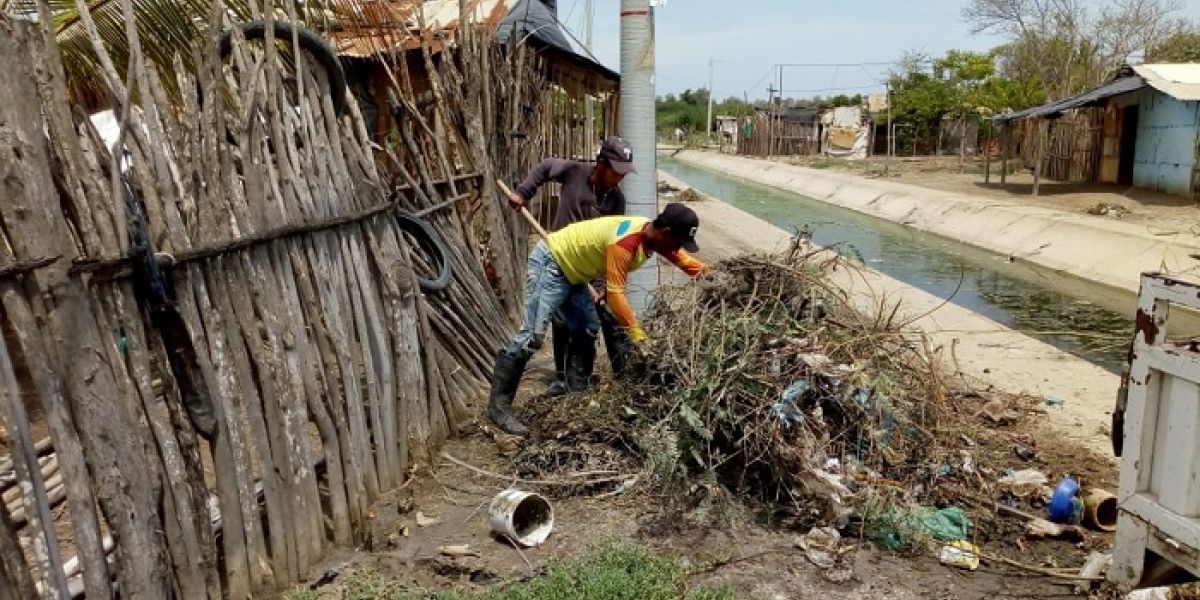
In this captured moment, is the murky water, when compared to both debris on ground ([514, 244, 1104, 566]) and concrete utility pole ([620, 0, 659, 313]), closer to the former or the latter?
debris on ground ([514, 244, 1104, 566])

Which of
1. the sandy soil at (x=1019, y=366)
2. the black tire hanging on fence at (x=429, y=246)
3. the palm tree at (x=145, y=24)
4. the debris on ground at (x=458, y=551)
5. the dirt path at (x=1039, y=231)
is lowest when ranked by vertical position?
the dirt path at (x=1039, y=231)

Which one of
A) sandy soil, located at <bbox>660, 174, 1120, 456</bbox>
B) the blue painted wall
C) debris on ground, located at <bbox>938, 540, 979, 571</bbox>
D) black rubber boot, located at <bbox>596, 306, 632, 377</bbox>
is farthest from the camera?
the blue painted wall

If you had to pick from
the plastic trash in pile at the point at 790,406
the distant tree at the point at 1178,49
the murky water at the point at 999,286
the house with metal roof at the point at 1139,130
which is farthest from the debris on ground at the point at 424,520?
the distant tree at the point at 1178,49

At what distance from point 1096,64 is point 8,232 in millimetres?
37065

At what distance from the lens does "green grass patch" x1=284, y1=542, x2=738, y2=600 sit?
11.0ft

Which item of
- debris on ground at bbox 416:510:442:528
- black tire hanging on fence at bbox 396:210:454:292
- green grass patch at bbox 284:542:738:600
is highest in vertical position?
black tire hanging on fence at bbox 396:210:454:292

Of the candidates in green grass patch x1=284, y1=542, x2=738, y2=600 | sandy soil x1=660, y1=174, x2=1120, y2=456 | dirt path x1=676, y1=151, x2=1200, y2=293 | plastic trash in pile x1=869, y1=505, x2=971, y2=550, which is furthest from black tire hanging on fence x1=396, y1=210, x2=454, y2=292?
dirt path x1=676, y1=151, x2=1200, y2=293

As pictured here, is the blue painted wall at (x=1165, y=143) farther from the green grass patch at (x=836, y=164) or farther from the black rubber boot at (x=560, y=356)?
the black rubber boot at (x=560, y=356)

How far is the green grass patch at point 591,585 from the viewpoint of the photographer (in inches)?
132

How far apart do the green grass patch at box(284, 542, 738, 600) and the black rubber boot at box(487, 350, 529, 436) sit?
1.57 meters

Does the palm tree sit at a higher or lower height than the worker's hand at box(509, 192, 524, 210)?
higher

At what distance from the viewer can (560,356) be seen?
582cm

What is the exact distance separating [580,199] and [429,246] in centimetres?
113

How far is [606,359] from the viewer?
20.8 ft
